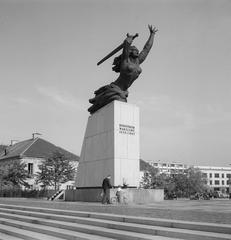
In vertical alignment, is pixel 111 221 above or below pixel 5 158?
below

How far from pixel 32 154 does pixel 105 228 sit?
69.4 m

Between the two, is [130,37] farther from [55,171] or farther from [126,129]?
[55,171]

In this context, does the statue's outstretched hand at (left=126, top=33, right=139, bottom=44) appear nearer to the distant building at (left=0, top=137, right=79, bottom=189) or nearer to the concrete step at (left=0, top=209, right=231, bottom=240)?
the concrete step at (left=0, top=209, right=231, bottom=240)

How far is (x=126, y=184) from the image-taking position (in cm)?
2128

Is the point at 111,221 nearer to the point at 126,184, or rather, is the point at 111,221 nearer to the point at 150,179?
the point at 126,184

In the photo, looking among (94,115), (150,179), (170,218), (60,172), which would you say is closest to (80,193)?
(94,115)

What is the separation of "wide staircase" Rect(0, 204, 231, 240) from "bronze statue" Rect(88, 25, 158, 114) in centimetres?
914

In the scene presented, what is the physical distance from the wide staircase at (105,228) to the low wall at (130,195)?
4.53 metres

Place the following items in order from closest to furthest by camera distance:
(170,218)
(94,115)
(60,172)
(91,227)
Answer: (170,218) < (91,227) < (94,115) < (60,172)

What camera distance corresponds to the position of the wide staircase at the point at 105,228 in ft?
30.6

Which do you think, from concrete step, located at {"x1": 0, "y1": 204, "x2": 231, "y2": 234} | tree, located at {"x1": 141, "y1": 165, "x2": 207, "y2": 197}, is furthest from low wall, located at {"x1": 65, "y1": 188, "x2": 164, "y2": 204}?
tree, located at {"x1": 141, "y1": 165, "x2": 207, "y2": 197}

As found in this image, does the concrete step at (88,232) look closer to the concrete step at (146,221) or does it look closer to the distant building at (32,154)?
the concrete step at (146,221)

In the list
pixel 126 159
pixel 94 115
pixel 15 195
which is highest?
pixel 94 115

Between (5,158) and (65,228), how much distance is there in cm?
7358
